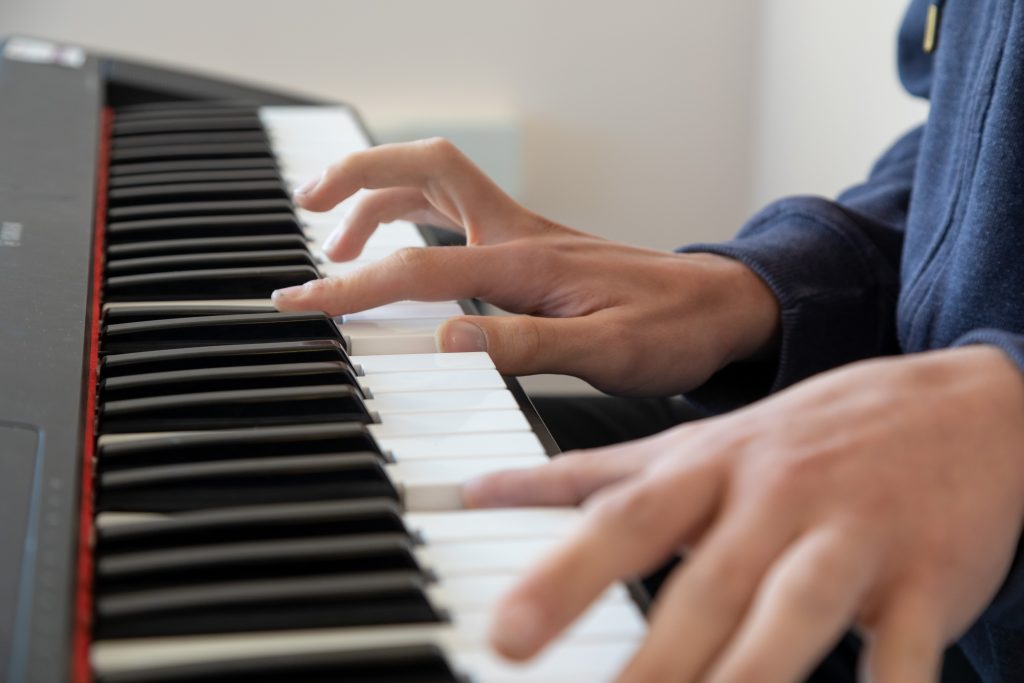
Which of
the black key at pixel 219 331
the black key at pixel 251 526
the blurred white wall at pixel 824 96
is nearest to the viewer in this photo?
the black key at pixel 251 526

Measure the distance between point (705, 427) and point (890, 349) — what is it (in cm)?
58

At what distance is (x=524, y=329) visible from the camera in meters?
0.79

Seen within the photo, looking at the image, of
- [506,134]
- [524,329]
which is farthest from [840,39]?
[524,329]

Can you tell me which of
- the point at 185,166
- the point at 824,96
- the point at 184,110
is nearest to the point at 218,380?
the point at 185,166

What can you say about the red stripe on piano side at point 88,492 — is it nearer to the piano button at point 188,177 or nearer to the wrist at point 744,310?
the piano button at point 188,177

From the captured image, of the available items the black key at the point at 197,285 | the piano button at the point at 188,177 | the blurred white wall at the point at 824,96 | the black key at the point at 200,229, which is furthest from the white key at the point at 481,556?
the blurred white wall at the point at 824,96

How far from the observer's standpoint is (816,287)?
39.5 inches

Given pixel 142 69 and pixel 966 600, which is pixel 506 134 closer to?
pixel 142 69

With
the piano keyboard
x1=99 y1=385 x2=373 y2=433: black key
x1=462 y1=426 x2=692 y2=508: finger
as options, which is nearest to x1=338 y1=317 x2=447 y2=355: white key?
the piano keyboard

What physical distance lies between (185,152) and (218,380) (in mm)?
514

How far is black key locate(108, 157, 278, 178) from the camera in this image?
108cm

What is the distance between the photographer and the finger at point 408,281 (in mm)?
778

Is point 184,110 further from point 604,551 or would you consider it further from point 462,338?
point 604,551

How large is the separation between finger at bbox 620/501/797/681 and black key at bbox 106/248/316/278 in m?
0.48
